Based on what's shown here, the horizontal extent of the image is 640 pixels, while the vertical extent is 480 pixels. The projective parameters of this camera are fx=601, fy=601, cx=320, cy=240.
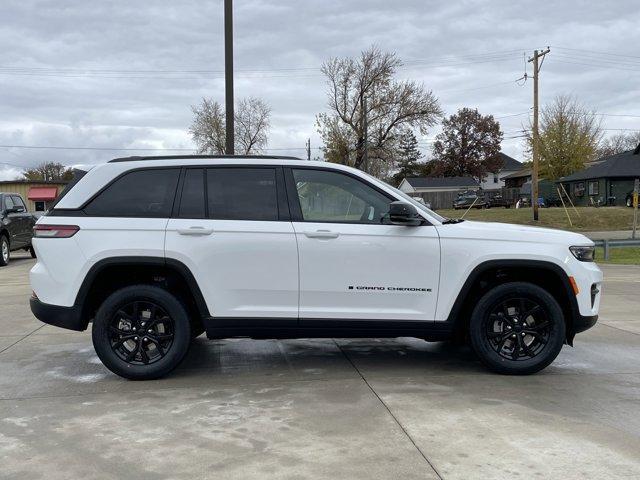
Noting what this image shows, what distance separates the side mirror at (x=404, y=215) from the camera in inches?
197

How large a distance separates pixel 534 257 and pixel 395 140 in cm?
4882

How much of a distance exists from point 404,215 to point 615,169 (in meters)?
50.2

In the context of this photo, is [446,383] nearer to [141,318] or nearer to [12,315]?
[141,318]

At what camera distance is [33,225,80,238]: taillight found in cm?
515

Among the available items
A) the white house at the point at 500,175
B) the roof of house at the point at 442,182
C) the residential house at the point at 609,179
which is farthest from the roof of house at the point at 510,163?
the residential house at the point at 609,179

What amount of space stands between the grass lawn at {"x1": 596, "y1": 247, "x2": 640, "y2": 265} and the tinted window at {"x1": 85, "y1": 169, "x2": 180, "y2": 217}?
1549 centimetres

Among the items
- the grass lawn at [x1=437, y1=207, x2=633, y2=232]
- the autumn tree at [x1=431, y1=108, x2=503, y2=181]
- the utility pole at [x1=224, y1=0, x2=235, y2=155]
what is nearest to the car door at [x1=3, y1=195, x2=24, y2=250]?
the utility pole at [x1=224, y1=0, x2=235, y2=155]

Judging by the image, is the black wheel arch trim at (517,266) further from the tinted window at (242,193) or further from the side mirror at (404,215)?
the tinted window at (242,193)

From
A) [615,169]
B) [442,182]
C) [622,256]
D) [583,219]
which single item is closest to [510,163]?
[442,182]

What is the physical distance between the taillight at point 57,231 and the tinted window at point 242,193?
1.18 metres

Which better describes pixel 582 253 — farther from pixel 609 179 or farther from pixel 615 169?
pixel 615 169

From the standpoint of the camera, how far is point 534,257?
5.18 metres

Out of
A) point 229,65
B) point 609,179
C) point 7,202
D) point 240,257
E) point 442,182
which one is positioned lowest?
point 240,257

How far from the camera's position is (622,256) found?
19.8 m
